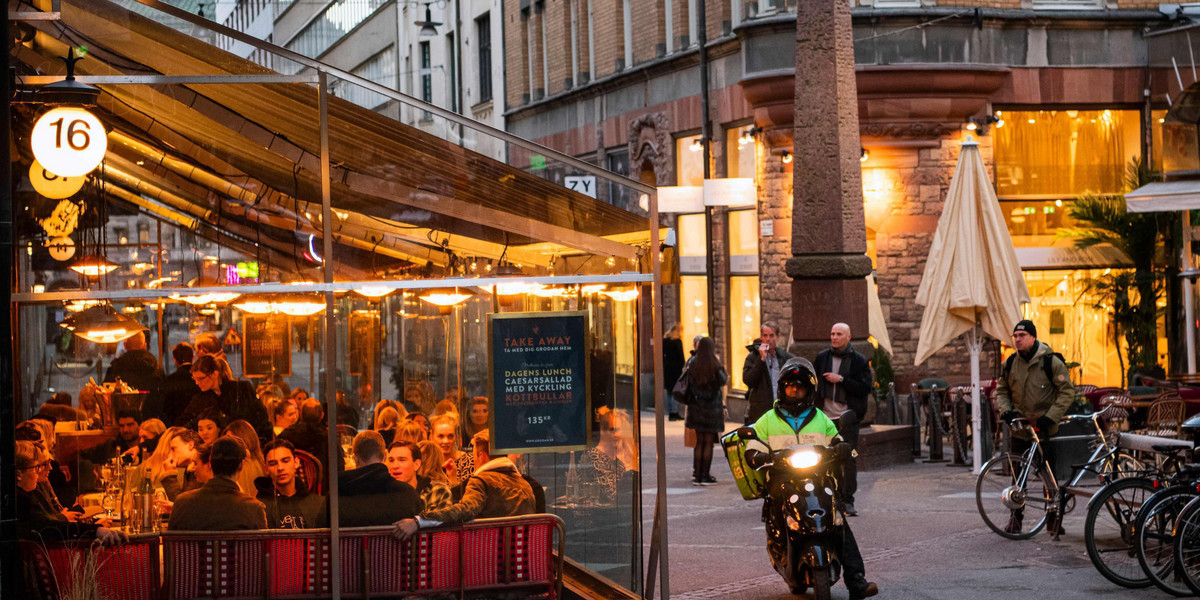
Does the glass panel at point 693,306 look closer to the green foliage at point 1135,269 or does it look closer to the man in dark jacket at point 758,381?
the green foliage at point 1135,269

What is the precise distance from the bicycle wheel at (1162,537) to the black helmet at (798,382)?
2.12 metres

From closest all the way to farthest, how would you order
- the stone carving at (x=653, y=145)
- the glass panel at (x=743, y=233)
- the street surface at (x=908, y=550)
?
the street surface at (x=908, y=550), the glass panel at (x=743, y=233), the stone carving at (x=653, y=145)

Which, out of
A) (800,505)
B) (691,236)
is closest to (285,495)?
(800,505)

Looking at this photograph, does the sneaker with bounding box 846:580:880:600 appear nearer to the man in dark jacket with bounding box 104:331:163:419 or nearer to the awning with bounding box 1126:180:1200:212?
the man in dark jacket with bounding box 104:331:163:419

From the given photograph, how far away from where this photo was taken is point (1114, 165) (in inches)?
890

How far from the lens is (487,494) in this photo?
28.6 ft

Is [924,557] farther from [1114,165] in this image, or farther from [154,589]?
[1114,165]

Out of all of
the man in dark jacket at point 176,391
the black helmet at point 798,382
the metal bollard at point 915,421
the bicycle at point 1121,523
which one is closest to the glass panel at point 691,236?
the metal bollard at point 915,421

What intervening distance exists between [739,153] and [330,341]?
54.8ft

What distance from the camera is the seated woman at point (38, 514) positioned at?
Answer: 837 centimetres

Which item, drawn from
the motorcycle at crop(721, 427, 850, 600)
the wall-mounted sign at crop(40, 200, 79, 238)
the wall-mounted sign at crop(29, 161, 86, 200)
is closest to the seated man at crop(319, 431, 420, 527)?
the wall-mounted sign at crop(40, 200, 79, 238)

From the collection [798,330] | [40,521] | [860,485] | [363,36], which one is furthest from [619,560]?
[363,36]

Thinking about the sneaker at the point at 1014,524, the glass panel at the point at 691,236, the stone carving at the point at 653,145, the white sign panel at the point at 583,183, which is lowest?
the sneaker at the point at 1014,524

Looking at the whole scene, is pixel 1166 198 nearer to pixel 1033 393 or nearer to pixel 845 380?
pixel 845 380
